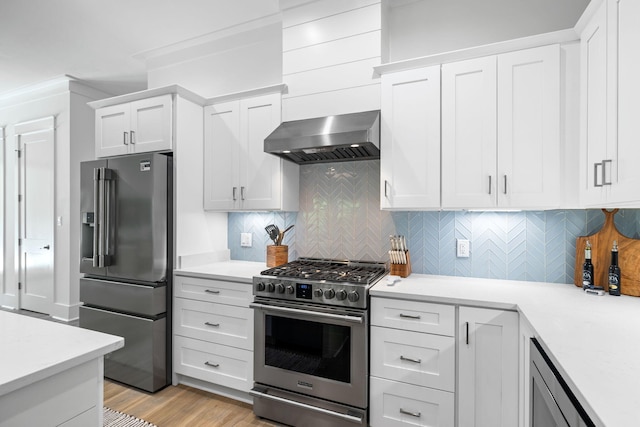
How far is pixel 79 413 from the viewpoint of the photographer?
1036 mm

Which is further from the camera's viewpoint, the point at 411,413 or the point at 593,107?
the point at 411,413

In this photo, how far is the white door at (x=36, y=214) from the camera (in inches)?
168

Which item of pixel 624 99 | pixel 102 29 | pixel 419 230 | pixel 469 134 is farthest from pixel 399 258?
pixel 102 29

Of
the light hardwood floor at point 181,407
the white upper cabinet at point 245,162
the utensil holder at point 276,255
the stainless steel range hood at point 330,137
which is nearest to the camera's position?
the stainless steel range hood at point 330,137

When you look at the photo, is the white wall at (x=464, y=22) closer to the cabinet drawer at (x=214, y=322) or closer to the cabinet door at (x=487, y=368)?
the cabinet door at (x=487, y=368)

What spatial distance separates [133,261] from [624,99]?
317cm

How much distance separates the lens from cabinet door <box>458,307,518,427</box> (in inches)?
68.1

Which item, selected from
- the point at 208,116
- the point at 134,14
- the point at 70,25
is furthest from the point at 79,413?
the point at 70,25

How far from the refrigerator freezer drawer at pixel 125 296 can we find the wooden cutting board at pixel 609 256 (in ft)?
9.65

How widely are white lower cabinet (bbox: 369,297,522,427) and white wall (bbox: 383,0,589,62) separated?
1.87 metres

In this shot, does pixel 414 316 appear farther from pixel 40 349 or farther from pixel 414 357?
pixel 40 349

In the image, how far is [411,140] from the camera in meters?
2.22

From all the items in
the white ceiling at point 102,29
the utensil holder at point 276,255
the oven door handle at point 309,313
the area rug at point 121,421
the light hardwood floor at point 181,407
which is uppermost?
the white ceiling at point 102,29

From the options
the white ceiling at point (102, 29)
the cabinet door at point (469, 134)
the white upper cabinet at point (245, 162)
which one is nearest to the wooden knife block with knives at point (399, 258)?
the cabinet door at point (469, 134)
